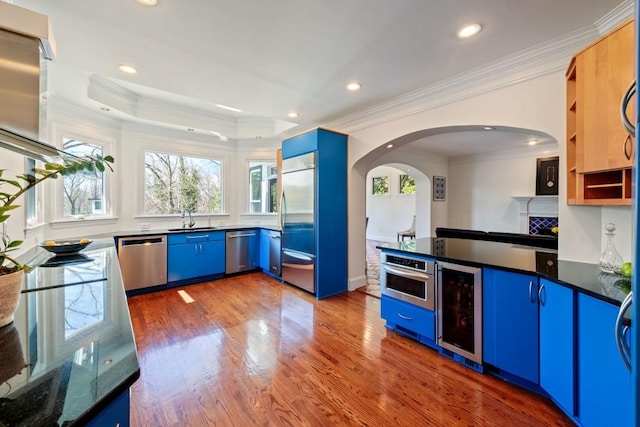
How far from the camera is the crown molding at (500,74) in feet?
6.88

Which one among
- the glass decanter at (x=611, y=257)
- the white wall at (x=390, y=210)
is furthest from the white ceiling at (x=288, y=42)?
the white wall at (x=390, y=210)

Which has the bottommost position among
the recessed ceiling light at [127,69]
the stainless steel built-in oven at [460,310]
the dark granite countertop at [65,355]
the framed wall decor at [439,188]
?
the stainless steel built-in oven at [460,310]

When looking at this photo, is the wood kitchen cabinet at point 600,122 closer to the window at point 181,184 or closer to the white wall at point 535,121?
the white wall at point 535,121

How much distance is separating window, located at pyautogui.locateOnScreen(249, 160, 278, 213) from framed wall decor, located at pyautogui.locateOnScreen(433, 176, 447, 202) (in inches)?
170

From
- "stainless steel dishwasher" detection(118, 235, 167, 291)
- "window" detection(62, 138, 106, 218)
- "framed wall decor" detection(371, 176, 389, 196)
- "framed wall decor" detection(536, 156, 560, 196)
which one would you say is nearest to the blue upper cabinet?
"stainless steel dishwasher" detection(118, 235, 167, 291)

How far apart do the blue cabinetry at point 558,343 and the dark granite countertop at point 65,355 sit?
2217 millimetres

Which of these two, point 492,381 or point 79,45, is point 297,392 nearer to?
point 492,381

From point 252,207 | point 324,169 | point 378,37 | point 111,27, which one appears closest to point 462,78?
point 378,37

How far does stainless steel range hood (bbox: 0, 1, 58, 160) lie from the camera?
1.28 meters

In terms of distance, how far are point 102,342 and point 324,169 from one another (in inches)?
132

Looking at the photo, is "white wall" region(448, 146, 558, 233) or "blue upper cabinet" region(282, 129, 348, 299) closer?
"blue upper cabinet" region(282, 129, 348, 299)

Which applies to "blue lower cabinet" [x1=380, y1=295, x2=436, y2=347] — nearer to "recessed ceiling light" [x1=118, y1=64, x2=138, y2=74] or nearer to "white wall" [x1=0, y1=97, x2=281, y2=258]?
"white wall" [x1=0, y1=97, x2=281, y2=258]

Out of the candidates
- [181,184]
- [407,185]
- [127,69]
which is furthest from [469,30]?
[407,185]

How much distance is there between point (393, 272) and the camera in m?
2.80
